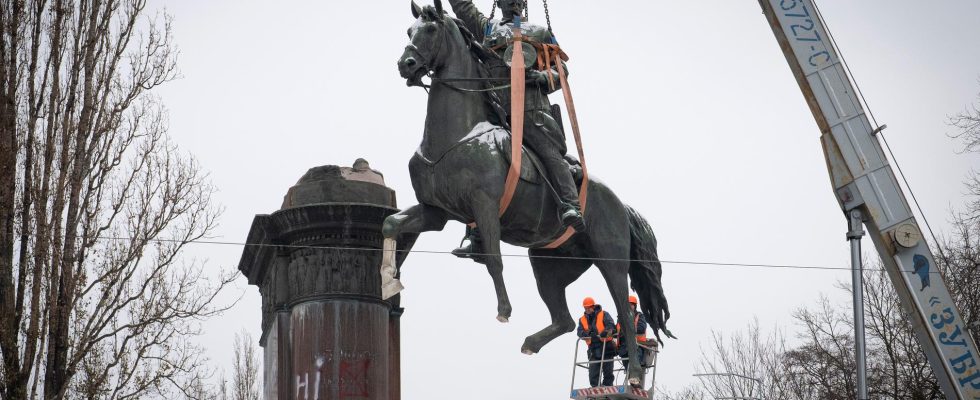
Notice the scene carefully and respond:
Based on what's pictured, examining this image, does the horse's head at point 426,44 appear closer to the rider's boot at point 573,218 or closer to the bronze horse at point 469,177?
the bronze horse at point 469,177

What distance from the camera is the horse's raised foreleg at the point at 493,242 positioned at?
13922mm

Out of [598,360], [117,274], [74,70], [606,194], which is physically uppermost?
[74,70]

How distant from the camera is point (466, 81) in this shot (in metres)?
14.6

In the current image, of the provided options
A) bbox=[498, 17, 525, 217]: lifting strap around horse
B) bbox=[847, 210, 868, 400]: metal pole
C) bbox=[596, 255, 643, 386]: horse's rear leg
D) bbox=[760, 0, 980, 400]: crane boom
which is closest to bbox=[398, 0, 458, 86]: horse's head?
bbox=[498, 17, 525, 217]: lifting strap around horse

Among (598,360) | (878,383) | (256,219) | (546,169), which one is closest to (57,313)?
(256,219)

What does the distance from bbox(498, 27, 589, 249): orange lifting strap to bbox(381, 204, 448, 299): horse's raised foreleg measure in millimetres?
613

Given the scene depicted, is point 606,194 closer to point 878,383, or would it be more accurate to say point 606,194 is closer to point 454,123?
point 454,123

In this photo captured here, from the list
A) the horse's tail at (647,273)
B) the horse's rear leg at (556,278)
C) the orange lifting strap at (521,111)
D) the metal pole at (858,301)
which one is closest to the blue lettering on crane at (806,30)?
the metal pole at (858,301)

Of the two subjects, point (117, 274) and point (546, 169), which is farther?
point (117, 274)

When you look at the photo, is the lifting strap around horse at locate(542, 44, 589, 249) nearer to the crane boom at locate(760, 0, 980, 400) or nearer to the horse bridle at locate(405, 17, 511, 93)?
the horse bridle at locate(405, 17, 511, 93)

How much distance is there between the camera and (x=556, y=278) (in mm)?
15930

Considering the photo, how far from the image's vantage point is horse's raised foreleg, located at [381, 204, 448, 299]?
13.8 meters

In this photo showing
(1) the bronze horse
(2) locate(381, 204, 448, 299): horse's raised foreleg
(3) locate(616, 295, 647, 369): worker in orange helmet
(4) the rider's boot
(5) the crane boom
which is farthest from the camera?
(3) locate(616, 295, 647, 369): worker in orange helmet

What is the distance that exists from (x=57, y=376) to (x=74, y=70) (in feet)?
14.2
